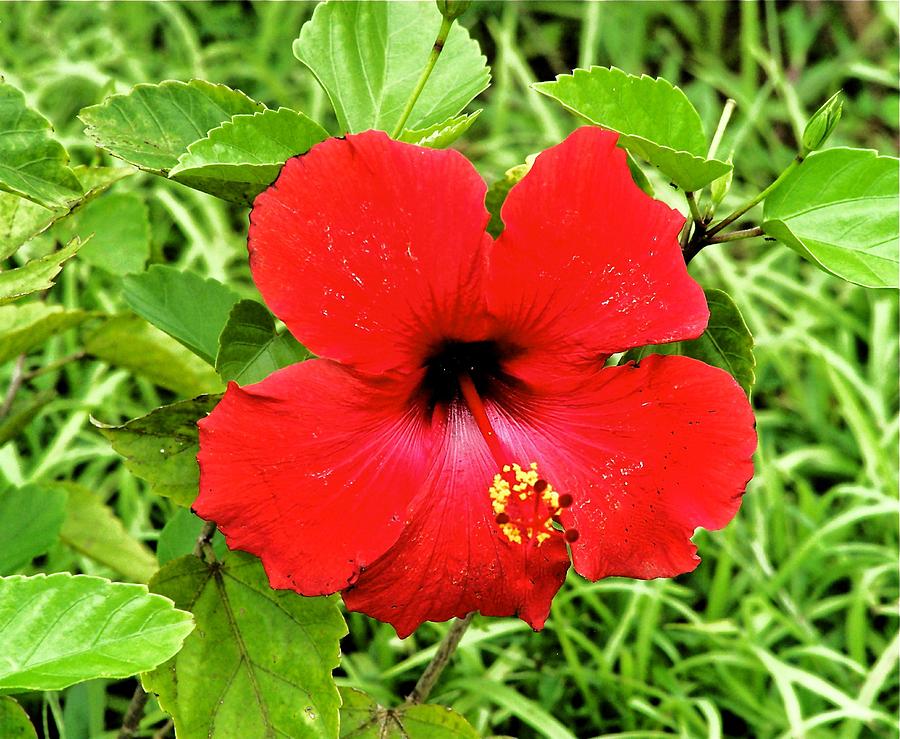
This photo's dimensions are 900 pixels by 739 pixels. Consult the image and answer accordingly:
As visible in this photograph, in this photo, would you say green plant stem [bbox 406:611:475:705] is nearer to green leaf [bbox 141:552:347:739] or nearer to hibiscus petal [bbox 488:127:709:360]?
green leaf [bbox 141:552:347:739]

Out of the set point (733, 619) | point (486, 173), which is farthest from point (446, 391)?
point (486, 173)

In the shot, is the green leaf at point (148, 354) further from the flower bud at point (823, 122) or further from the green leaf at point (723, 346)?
the flower bud at point (823, 122)

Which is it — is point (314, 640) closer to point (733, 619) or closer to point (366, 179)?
point (366, 179)

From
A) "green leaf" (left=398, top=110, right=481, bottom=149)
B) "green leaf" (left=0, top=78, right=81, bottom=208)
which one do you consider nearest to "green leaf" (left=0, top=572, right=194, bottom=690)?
"green leaf" (left=0, top=78, right=81, bottom=208)

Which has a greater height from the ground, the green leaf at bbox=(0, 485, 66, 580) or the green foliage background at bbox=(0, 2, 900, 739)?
the green leaf at bbox=(0, 485, 66, 580)

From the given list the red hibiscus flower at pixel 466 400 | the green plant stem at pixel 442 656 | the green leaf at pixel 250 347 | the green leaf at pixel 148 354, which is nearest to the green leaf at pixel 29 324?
the green leaf at pixel 148 354
